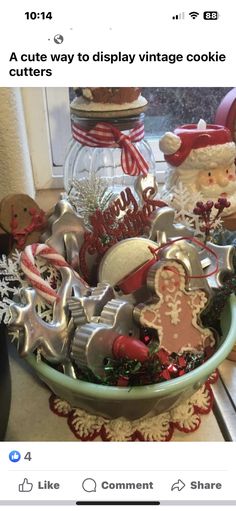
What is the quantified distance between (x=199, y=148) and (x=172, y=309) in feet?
0.78

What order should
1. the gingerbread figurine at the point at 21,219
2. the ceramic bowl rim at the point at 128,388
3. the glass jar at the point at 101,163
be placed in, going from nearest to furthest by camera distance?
the ceramic bowl rim at the point at 128,388, the gingerbread figurine at the point at 21,219, the glass jar at the point at 101,163

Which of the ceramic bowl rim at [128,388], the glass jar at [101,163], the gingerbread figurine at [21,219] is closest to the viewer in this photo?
the ceramic bowl rim at [128,388]

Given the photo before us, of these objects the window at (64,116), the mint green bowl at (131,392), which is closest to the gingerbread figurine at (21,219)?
the mint green bowl at (131,392)

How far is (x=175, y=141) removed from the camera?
56 cm

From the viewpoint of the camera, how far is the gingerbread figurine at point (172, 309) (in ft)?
1.29

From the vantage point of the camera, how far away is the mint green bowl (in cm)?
37

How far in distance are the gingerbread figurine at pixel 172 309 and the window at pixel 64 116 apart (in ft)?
1.14

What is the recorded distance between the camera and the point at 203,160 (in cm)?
57
